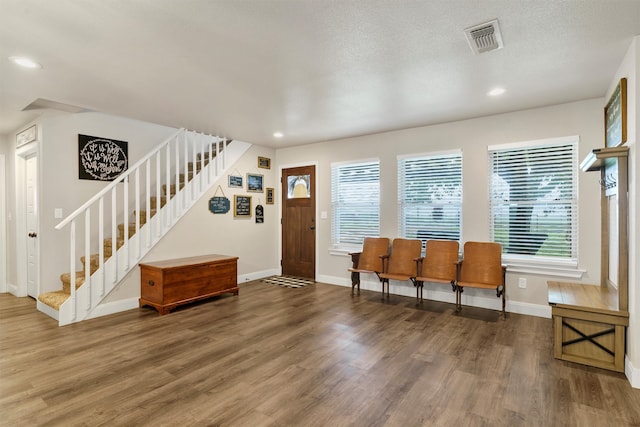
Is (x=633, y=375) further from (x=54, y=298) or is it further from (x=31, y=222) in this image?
(x=31, y=222)

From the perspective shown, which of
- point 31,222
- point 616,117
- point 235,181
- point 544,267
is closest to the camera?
point 616,117

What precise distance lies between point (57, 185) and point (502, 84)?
5526 mm

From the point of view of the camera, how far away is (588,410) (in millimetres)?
2135

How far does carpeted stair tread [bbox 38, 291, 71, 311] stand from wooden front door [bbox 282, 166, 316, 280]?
3.56m

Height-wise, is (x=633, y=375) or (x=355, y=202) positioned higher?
(x=355, y=202)

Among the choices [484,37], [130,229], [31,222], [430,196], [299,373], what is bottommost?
[299,373]

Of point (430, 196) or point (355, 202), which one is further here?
point (355, 202)

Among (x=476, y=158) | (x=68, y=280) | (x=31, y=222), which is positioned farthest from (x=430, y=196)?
(x=31, y=222)

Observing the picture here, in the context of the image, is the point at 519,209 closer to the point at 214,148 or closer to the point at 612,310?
the point at 612,310

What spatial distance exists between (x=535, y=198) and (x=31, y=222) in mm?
7052

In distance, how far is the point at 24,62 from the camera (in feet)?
9.12

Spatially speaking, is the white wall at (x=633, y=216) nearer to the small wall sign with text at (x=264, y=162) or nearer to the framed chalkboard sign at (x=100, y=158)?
the small wall sign with text at (x=264, y=162)

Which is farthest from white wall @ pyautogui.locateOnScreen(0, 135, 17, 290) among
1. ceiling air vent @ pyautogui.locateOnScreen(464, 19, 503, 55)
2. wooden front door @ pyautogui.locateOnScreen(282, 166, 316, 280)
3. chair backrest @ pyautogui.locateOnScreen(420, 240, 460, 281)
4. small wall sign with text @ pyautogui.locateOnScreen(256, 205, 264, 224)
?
ceiling air vent @ pyautogui.locateOnScreen(464, 19, 503, 55)

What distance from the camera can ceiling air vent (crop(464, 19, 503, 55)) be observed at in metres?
2.26
